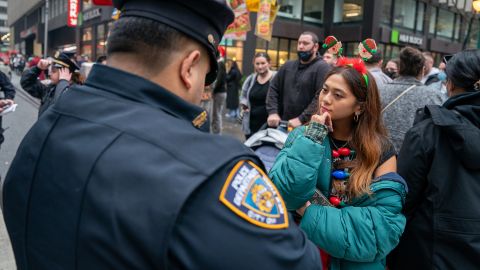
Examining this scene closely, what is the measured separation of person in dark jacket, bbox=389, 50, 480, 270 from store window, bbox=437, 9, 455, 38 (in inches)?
1175

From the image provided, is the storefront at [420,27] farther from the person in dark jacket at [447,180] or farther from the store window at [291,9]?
the person in dark jacket at [447,180]

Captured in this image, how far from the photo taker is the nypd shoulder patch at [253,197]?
3.31ft

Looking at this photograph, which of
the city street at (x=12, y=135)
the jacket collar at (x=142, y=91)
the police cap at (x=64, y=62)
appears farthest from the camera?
the police cap at (x=64, y=62)

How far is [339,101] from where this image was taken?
8.57 feet

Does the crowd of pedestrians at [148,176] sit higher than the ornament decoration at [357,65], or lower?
lower

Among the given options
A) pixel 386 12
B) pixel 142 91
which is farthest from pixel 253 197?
pixel 386 12

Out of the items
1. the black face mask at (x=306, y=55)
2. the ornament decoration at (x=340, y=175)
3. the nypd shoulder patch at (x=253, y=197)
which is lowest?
the ornament decoration at (x=340, y=175)

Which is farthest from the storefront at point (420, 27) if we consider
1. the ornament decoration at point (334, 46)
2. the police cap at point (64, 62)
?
the ornament decoration at point (334, 46)

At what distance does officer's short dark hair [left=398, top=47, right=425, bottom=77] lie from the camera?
419cm

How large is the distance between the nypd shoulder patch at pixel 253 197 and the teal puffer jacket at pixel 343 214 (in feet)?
3.51

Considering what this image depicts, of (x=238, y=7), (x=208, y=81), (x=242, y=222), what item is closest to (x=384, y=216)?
(x=208, y=81)

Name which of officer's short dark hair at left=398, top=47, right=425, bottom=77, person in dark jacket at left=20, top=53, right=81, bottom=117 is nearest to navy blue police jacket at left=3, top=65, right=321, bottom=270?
officer's short dark hair at left=398, top=47, right=425, bottom=77

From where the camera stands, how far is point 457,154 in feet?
8.18

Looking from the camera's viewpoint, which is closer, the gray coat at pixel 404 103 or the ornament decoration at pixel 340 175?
the ornament decoration at pixel 340 175
